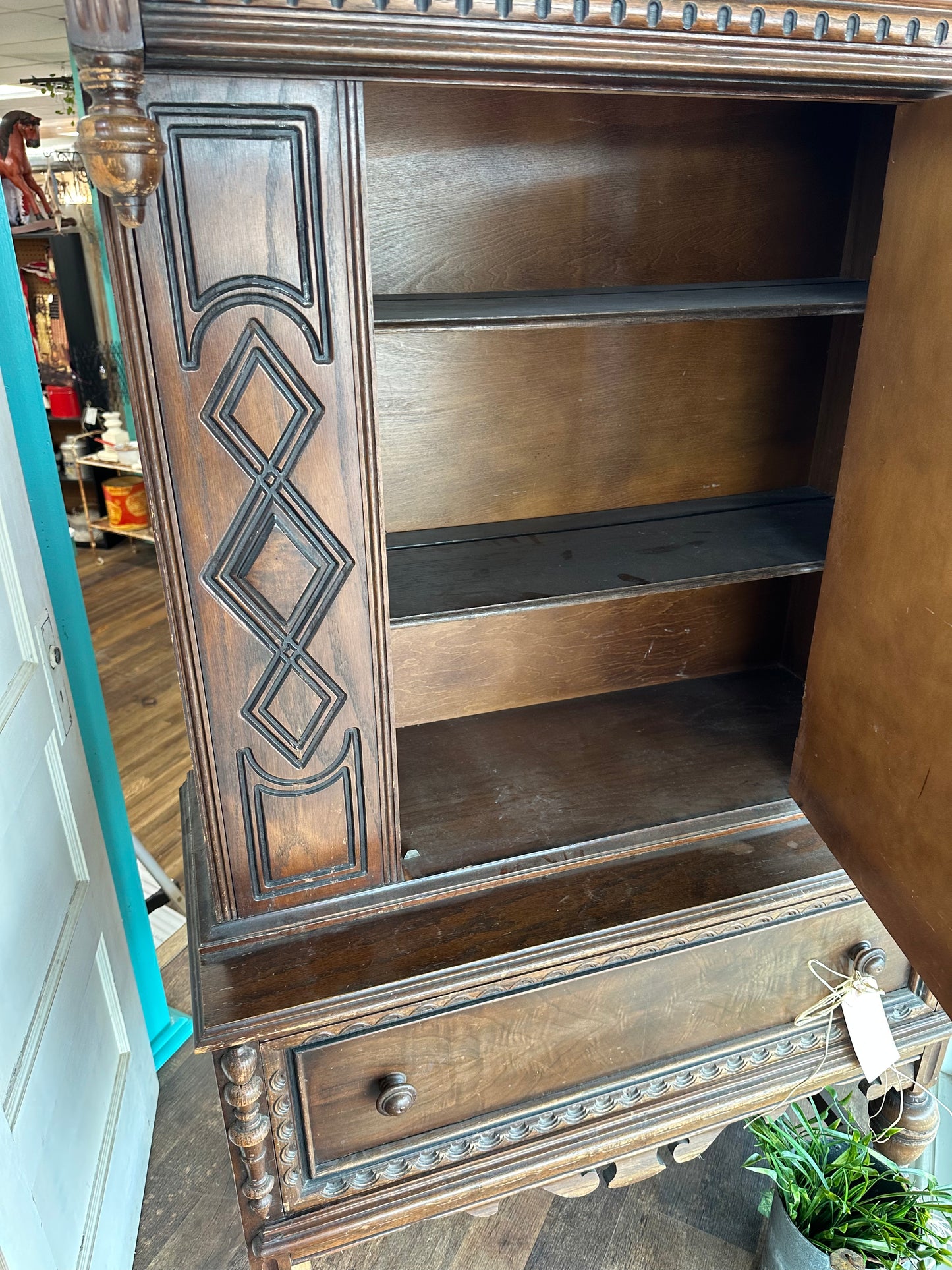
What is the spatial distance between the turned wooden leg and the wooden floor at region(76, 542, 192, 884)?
1712mm

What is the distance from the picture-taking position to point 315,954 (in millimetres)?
1018

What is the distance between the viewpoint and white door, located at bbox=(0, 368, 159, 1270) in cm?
110

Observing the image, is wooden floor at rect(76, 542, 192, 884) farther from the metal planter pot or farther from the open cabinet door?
the open cabinet door

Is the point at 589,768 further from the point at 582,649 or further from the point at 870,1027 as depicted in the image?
the point at 870,1027

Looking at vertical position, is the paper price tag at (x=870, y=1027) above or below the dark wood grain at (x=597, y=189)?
below

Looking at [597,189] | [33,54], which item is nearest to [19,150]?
[33,54]

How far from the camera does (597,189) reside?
1229mm

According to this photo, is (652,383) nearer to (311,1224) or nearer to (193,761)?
(193,761)

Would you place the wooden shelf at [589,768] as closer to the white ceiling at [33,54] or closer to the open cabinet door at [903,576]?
the open cabinet door at [903,576]

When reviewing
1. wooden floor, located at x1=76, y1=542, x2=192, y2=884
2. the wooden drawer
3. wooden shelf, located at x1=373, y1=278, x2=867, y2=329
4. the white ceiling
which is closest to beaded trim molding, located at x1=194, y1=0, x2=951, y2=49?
wooden shelf, located at x1=373, y1=278, x2=867, y2=329

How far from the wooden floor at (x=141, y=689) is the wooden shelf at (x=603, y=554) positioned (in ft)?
4.70

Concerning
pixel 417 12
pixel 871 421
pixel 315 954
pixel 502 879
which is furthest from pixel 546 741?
pixel 417 12

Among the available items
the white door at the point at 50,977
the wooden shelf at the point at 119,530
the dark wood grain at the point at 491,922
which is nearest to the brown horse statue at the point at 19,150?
the wooden shelf at the point at 119,530

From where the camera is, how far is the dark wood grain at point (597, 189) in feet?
3.76
